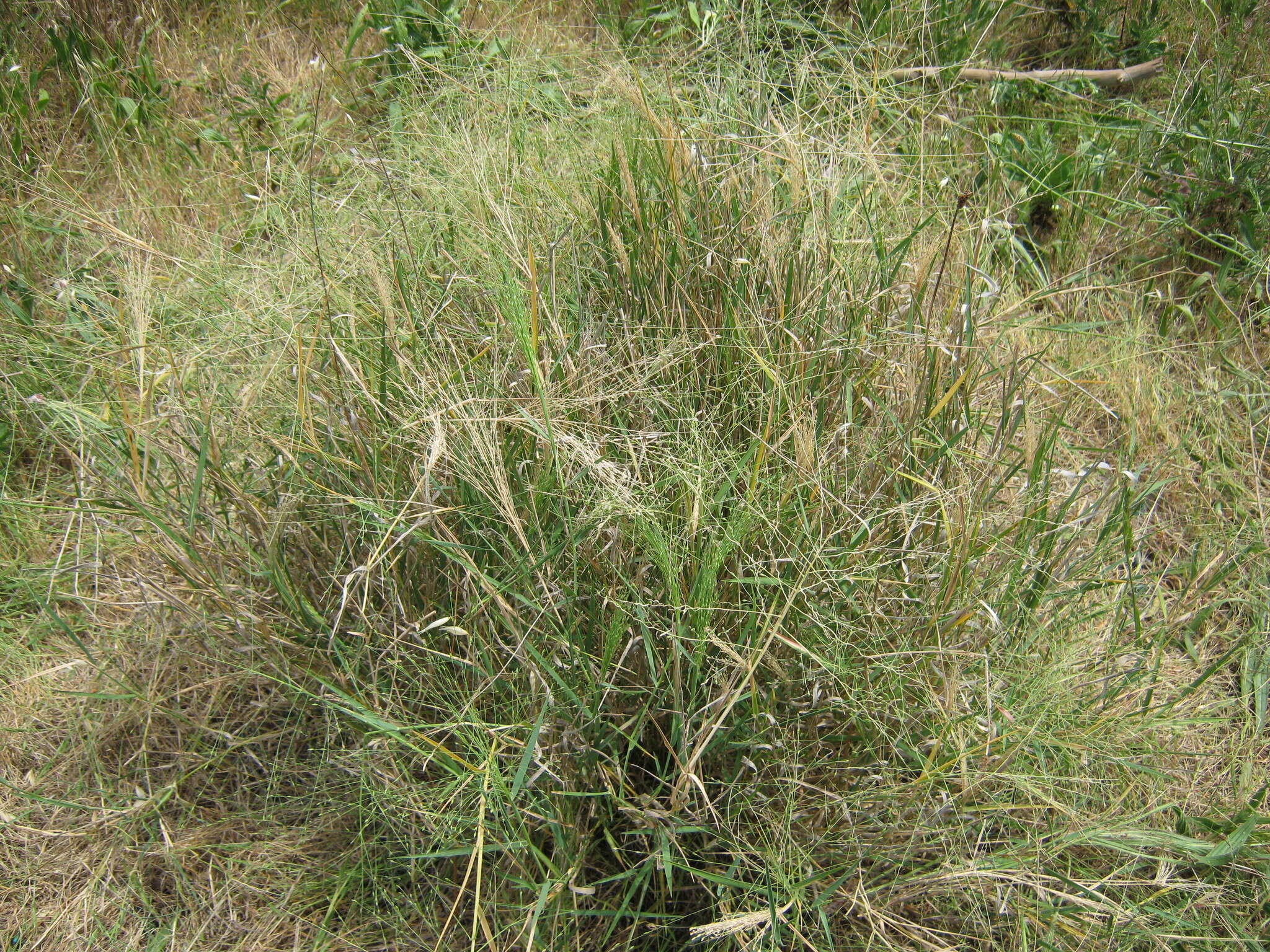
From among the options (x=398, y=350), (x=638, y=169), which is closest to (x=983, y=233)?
(x=638, y=169)

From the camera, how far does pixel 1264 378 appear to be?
7.63ft

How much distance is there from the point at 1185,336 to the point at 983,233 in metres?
0.88

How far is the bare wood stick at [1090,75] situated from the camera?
265cm

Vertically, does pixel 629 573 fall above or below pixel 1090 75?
below

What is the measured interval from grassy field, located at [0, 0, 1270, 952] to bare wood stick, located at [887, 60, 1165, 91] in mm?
521

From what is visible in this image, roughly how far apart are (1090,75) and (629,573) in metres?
2.09

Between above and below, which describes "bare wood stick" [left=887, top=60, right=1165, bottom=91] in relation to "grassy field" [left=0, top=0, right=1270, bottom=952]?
above

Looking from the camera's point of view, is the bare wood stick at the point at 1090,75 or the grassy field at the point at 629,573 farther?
the bare wood stick at the point at 1090,75

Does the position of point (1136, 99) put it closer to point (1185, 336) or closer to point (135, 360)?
point (1185, 336)

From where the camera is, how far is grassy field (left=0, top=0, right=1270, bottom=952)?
1.50 m

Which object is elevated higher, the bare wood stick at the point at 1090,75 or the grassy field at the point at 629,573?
the bare wood stick at the point at 1090,75

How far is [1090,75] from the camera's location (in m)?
2.70

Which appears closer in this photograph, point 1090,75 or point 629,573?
point 629,573

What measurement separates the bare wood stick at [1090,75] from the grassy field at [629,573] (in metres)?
0.52
